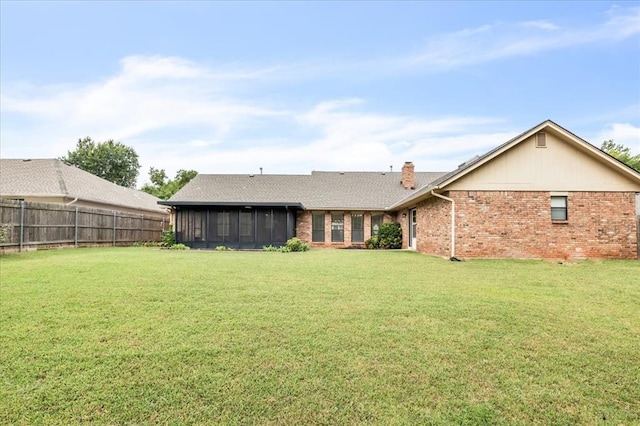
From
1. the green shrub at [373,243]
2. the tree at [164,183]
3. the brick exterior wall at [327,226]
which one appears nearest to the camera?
the green shrub at [373,243]

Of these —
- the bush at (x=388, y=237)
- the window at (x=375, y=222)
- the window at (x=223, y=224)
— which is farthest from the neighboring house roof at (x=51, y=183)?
the bush at (x=388, y=237)

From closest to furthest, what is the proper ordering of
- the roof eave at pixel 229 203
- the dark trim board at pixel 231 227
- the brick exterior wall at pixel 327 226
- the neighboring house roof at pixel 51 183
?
the roof eave at pixel 229 203 → the neighboring house roof at pixel 51 183 → the dark trim board at pixel 231 227 → the brick exterior wall at pixel 327 226

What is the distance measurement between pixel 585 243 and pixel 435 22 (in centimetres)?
961

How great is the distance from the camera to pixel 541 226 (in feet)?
42.2

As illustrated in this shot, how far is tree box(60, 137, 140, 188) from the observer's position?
4872 cm

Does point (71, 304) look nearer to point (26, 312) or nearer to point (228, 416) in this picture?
point (26, 312)

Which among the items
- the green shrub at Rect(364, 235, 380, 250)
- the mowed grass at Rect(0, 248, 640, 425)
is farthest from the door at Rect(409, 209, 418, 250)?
the mowed grass at Rect(0, 248, 640, 425)

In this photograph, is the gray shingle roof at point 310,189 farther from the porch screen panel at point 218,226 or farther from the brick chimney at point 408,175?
the porch screen panel at point 218,226

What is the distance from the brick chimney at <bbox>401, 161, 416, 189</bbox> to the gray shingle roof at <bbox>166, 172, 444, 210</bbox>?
473mm

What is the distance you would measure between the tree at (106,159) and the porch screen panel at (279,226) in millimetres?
39458

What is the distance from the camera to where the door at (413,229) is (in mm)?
17812

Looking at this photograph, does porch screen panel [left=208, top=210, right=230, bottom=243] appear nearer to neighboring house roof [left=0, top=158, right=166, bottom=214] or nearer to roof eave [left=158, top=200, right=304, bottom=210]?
roof eave [left=158, top=200, right=304, bottom=210]

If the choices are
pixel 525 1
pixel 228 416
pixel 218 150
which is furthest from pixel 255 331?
pixel 218 150

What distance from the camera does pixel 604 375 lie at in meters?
3.34
